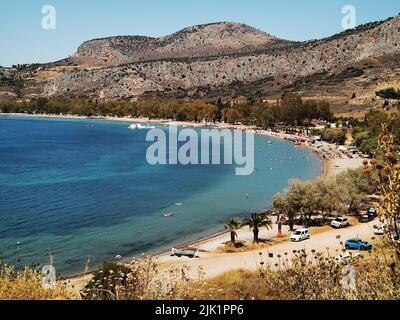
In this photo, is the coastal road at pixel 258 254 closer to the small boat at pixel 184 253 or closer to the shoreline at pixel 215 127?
the small boat at pixel 184 253

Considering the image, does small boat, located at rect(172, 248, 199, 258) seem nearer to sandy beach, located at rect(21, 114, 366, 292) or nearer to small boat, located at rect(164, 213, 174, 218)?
sandy beach, located at rect(21, 114, 366, 292)

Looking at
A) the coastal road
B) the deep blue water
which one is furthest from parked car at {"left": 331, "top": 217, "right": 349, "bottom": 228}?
the deep blue water

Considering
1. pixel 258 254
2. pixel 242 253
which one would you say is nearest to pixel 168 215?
pixel 242 253

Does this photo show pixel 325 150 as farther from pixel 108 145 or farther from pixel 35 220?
pixel 35 220

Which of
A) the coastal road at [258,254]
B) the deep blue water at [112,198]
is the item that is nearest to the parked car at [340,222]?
the coastal road at [258,254]

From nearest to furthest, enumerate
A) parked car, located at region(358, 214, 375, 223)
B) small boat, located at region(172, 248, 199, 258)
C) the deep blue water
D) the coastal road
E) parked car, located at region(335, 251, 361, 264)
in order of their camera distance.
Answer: parked car, located at region(335, 251, 361, 264) → the coastal road → small boat, located at region(172, 248, 199, 258) → the deep blue water → parked car, located at region(358, 214, 375, 223)

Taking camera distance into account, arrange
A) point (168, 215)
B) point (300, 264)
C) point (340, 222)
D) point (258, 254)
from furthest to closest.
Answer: point (168, 215) → point (340, 222) → point (258, 254) → point (300, 264)

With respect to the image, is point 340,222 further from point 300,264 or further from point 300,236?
point 300,264
